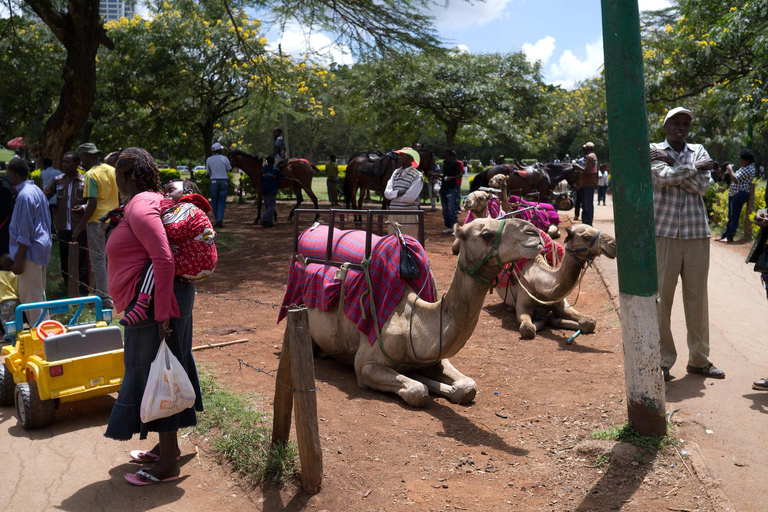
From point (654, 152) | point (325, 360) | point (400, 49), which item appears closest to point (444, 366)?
point (325, 360)

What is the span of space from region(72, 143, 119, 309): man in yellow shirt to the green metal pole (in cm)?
617

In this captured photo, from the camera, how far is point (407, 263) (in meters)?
6.01

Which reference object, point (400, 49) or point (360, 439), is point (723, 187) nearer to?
point (400, 49)

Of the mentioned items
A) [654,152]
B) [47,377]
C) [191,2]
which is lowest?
[47,377]

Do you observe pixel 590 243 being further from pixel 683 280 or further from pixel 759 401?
pixel 759 401

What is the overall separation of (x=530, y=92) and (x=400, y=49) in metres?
13.1

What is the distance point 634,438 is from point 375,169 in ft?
46.2

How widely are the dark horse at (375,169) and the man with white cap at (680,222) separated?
11.7 metres

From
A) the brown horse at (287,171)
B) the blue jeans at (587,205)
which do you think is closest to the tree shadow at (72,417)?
the blue jeans at (587,205)

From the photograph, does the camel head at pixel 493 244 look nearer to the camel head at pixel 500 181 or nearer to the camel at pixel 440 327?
the camel at pixel 440 327

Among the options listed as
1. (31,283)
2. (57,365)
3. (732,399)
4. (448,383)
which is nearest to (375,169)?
(31,283)

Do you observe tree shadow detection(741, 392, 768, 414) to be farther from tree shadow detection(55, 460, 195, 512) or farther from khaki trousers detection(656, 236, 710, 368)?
tree shadow detection(55, 460, 195, 512)

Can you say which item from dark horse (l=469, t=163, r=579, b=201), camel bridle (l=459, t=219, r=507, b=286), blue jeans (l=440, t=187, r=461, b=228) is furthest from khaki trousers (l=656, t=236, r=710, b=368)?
dark horse (l=469, t=163, r=579, b=201)

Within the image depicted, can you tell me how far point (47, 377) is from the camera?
5039 millimetres
